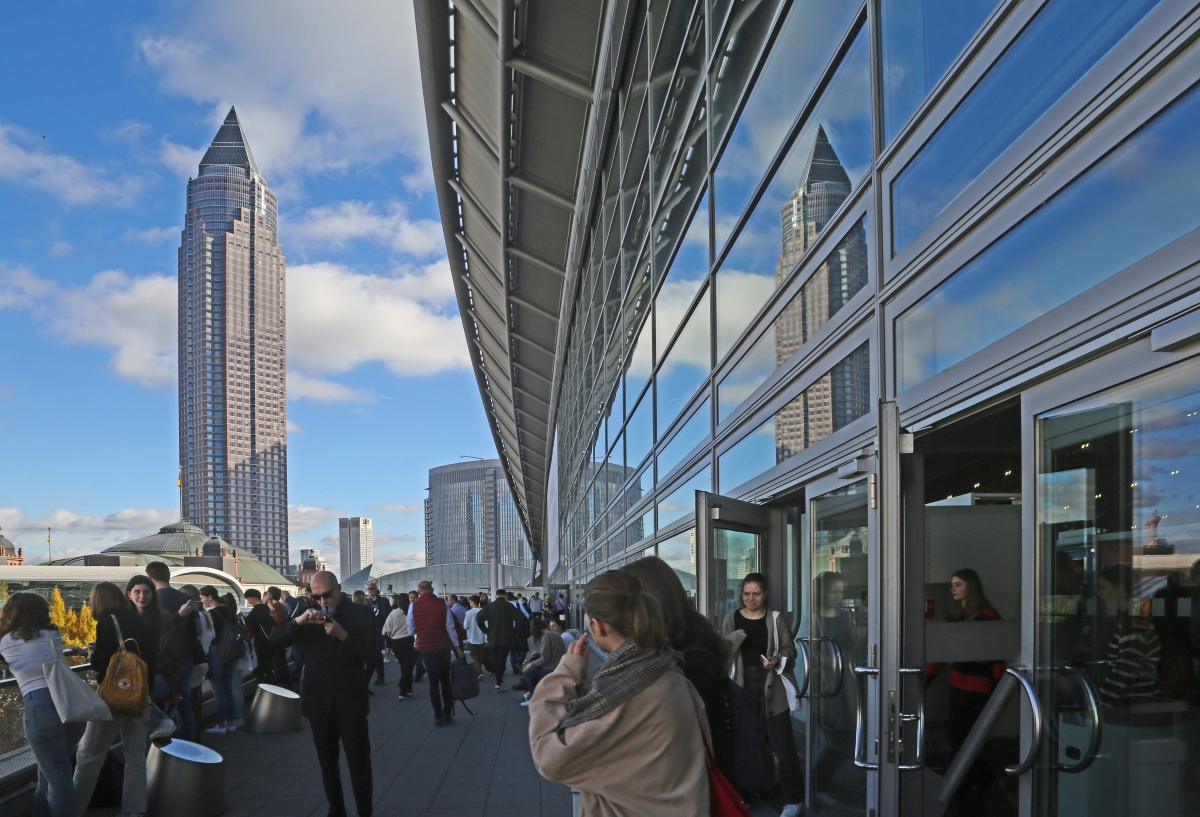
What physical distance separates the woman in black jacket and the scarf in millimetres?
4839

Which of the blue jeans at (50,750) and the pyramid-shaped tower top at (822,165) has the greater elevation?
the pyramid-shaped tower top at (822,165)

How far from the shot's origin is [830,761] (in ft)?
19.8

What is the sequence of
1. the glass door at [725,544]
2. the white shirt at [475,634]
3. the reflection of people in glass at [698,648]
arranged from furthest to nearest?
the white shirt at [475,634] < the glass door at [725,544] < the reflection of people in glass at [698,648]

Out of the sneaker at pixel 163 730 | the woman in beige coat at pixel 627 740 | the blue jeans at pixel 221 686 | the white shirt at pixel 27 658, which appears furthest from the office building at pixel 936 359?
the blue jeans at pixel 221 686

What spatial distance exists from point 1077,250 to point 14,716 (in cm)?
699

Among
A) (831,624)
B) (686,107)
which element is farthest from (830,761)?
(686,107)

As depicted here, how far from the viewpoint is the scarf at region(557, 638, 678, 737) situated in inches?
109

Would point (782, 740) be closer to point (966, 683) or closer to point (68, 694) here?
point (966, 683)

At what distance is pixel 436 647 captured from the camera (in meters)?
12.5

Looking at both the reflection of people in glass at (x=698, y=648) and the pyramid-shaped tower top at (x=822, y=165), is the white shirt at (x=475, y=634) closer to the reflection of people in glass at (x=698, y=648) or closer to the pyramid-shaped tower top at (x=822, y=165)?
the pyramid-shaped tower top at (x=822, y=165)

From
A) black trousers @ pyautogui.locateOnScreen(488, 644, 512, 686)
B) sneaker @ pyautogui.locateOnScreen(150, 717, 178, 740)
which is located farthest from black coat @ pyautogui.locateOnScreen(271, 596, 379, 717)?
black trousers @ pyautogui.locateOnScreen(488, 644, 512, 686)

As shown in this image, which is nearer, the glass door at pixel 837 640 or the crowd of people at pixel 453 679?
the crowd of people at pixel 453 679

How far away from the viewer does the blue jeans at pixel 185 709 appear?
30.7ft

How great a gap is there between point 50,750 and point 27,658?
541 millimetres
